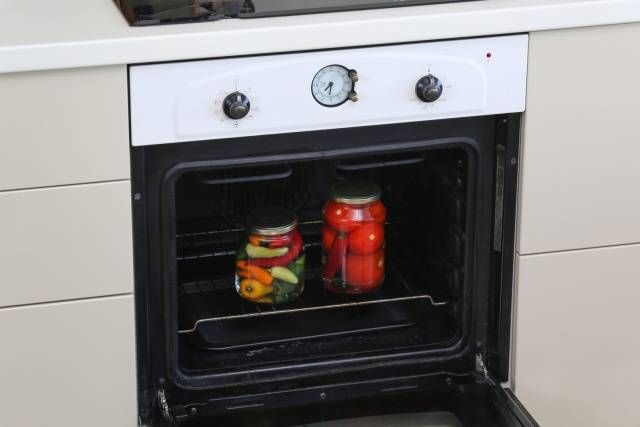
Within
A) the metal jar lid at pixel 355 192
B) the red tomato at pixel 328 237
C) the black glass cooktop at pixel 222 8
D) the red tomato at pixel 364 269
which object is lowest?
the red tomato at pixel 364 269

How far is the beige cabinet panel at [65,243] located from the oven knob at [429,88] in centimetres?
53

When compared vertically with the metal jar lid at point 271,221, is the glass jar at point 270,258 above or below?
below

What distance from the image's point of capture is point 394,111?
216cm

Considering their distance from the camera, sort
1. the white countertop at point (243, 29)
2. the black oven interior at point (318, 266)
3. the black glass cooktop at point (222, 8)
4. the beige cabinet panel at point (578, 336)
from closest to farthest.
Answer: the white countertop at point (243, 29)
the black glass cooktop at point (222, 8)
the black oven interior at point (318, 266)
the beige cabinet panel at point (578, 336)

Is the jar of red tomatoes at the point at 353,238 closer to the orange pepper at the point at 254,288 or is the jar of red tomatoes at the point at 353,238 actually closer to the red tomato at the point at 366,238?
the red tomato at the point at 366,238

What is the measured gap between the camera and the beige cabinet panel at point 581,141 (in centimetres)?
220

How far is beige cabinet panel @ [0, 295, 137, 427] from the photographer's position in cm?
214

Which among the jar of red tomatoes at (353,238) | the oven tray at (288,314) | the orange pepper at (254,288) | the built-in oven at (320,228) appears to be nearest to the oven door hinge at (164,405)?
the built-in oven at (320,228)

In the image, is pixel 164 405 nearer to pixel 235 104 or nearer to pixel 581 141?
pixel 235 104

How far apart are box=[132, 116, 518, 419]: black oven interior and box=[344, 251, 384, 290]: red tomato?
40 millimetres

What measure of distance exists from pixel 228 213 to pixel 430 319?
1.53 feet

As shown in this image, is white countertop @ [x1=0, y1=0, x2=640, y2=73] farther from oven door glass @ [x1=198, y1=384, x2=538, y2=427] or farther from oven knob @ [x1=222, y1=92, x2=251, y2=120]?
oven door glass @ [x1=198, y1=384, x2=538, y2=427]

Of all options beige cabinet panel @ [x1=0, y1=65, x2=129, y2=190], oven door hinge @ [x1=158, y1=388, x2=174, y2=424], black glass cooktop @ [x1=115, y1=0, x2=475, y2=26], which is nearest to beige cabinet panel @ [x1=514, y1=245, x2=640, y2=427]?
black glass cooktop @ [x1=115, y1=0, x2=475, y2=26]

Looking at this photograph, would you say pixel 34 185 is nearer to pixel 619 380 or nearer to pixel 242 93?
pixel 242 93
